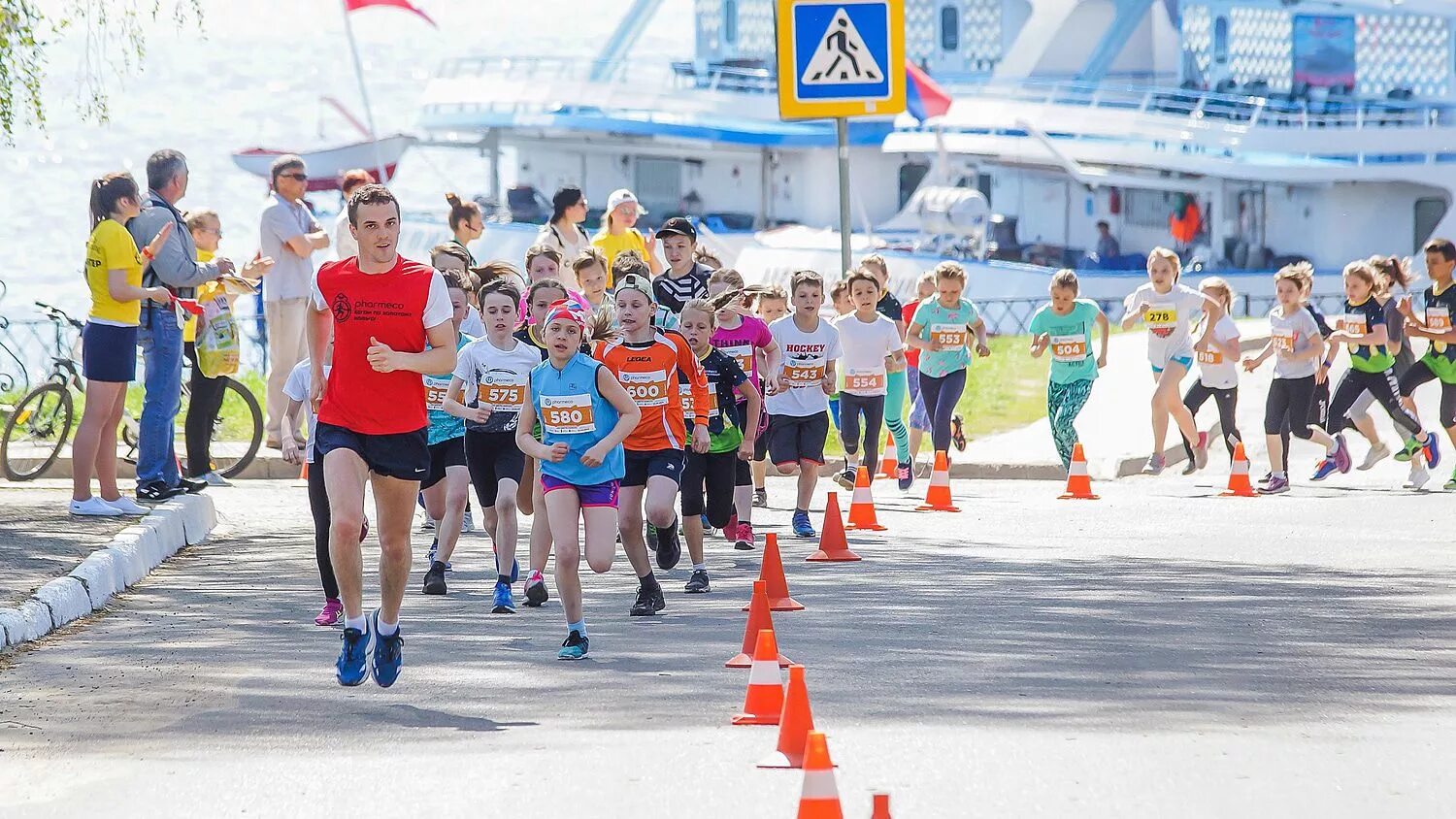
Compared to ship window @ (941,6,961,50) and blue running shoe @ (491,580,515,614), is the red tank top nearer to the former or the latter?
blue running shoe @ (491,580,515,614)

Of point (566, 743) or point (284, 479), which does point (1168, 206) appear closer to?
point (284, 479)

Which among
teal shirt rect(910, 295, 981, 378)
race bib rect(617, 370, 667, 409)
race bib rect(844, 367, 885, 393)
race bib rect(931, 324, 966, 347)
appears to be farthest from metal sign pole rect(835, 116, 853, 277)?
race bib rect(617, 370, 667, 409)

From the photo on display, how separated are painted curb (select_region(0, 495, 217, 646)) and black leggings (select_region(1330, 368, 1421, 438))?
773 cm

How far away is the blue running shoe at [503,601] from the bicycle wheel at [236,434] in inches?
206

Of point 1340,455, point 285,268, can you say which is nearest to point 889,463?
point 1340,455

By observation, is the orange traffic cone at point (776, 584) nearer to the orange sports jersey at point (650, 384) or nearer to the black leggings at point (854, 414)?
the orange sports jersey at point (650, 384)

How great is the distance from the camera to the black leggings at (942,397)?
576 inches

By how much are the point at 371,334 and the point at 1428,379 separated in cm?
963

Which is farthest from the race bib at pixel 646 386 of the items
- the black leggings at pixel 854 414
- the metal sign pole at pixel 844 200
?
the metal sign pole at pixel 844 200

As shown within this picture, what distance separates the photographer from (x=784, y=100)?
1492 cm

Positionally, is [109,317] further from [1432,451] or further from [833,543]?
[1432,451]

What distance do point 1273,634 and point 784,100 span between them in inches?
292

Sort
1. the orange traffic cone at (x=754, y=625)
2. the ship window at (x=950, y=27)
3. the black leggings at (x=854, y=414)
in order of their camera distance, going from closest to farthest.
Result: the orange traffic cone at (x=754, y=625) → the black leggings at (x=854, y=414) → the ship window at (x=950, y=27)

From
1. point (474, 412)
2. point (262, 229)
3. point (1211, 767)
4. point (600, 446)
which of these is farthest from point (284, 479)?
point (1211, 767)
